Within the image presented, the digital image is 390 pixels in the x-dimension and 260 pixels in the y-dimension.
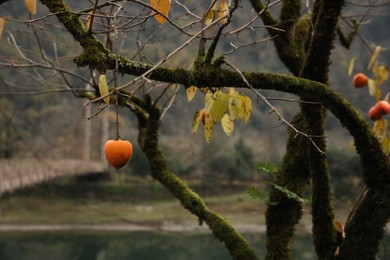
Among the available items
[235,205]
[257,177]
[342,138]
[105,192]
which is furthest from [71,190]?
[342,138]

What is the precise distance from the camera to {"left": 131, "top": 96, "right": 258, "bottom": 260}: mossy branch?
1.90 meters

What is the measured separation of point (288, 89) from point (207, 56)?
25 cm

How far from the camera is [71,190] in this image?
47.2 ft

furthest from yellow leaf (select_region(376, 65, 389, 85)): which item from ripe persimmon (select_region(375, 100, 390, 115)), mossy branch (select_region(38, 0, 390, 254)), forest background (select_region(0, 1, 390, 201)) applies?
forest background (select_region(0, 1, 390, 201))

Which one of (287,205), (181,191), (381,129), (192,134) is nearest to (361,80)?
(381,129)

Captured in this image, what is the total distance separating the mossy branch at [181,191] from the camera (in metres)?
1.90

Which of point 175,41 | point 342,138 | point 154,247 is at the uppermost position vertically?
point 175,41

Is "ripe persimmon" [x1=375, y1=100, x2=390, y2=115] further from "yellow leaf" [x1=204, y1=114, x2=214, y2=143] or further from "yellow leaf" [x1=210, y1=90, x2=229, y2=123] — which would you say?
"yellow leaf" [x1=210, y1=90, x2=229, y2=123]

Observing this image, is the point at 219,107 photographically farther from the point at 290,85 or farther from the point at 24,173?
the point at 24,173

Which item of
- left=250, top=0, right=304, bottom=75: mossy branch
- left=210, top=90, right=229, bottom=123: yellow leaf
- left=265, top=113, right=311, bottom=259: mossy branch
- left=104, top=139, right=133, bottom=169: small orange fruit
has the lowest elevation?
left=265, top=113, right=311, bottom=259: mossy branch

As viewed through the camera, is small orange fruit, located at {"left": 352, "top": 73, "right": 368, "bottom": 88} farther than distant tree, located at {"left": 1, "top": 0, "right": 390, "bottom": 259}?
Yes

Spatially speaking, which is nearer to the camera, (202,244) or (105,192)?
(202,244)

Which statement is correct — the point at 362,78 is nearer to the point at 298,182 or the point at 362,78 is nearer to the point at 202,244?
the point at 298,182

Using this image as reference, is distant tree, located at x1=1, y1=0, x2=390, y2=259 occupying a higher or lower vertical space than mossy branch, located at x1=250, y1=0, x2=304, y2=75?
lower
